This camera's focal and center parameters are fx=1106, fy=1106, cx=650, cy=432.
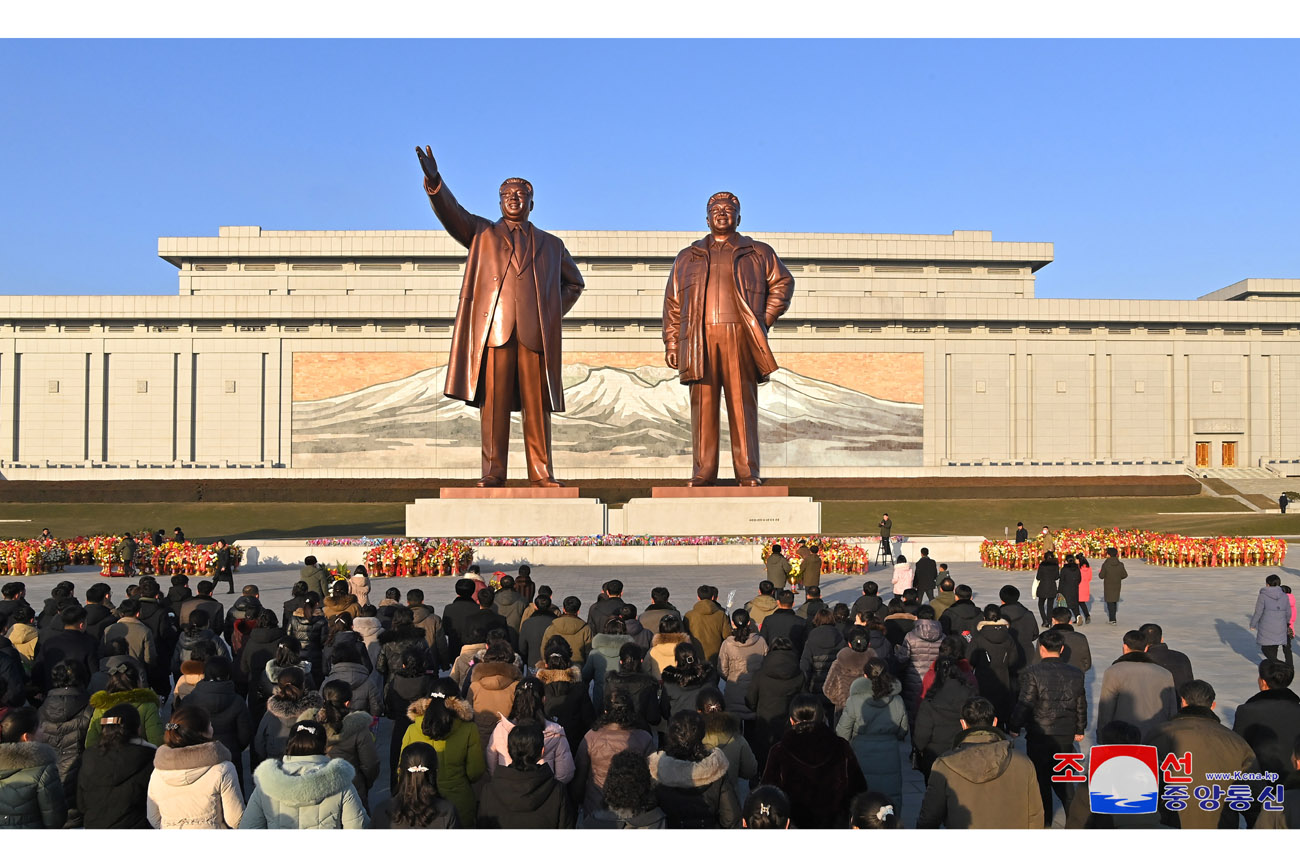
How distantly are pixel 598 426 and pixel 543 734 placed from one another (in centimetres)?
4088

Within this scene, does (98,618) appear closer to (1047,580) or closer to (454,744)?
(454,744)

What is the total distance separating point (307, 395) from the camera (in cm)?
4603

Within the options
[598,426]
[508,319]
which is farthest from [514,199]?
[598,426]

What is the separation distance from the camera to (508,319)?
58.3 ft

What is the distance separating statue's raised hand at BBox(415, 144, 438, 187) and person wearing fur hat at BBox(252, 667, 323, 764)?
10.8 meters

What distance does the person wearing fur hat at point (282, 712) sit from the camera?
5309mm

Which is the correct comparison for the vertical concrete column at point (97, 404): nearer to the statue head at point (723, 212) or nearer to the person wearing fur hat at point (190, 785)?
the statue head at point (723, 212)

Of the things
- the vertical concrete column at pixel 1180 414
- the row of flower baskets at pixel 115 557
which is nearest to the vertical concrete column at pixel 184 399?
the row of flower baskets at pixel 115 557

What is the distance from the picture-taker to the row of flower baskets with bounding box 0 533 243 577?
18406 millimetres

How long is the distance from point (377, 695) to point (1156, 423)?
48.3 meters

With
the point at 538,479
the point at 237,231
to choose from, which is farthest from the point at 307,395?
the point at 538,479

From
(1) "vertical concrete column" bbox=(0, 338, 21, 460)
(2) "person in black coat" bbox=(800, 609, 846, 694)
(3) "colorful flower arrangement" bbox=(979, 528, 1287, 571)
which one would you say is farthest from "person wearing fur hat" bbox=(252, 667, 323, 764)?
(1) "vertical concrete column" bbox=(0, 338, 21, 460)

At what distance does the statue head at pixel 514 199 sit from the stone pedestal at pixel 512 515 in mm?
4564

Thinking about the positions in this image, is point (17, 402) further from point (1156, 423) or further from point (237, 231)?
point (1156, 423)
